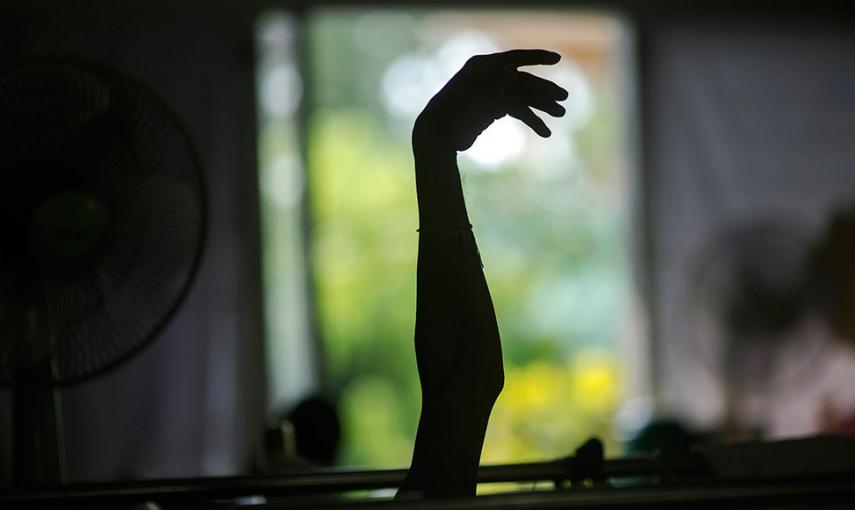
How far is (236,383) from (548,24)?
193 cm

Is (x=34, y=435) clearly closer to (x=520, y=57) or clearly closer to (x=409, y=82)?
(x=520, y=57)

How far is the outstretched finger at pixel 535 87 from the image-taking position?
1126 millimetres

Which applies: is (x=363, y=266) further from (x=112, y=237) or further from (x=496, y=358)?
(x=496, y=358)

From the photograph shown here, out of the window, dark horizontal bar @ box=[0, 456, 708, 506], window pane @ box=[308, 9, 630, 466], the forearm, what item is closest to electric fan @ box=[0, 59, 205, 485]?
dark horizontal bar @ box=[0, 456, 708, 506]

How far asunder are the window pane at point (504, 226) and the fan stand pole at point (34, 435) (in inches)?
91.8

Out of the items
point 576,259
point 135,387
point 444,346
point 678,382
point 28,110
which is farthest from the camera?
point 576,259

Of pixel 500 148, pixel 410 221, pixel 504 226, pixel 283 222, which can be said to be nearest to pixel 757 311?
pixel 504 226

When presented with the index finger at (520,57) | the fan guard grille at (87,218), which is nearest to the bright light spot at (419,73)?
the fan guard grille at (87,218)

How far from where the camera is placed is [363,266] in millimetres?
3984

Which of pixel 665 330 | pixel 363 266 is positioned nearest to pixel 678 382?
pixel 665 330

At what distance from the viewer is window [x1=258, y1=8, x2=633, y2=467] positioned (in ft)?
12.2

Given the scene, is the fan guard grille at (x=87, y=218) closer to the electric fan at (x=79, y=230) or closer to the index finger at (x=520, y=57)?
the electric fan at (x=79, y=230)

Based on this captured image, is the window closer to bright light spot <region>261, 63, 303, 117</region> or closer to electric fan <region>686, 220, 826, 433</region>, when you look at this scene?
bright light spot <region>261, 63, 303, 117</region>

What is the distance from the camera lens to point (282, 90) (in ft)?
12.3
